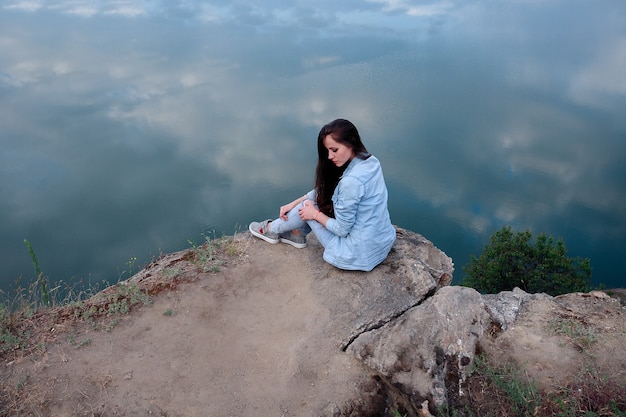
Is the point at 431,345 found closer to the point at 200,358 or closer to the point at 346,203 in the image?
the point at 346,203

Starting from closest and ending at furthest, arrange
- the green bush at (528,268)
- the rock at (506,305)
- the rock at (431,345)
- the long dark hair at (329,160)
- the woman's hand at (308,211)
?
1. the rock at (431,345)
2. the rock at (506,305)
3. the long dark hair at (329,160)
4. the woman's hand at (308,211)
5. the green bush at (528,268)

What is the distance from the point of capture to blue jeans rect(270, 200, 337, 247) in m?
5.86

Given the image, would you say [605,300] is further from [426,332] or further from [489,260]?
[489,260]

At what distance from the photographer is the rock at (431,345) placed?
171 inches

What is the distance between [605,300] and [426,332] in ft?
8.09

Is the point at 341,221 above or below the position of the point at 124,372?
above

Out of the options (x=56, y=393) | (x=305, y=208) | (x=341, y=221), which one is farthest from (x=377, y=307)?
(x=56, y=393)

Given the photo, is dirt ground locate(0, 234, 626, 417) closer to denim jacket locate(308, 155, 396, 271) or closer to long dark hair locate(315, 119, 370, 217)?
denim jacket locate(308, 155, 396, 271)

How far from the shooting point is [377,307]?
5.42 m

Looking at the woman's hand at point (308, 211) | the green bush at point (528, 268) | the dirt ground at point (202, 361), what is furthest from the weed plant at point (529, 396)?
the green bush at point (528, 268)

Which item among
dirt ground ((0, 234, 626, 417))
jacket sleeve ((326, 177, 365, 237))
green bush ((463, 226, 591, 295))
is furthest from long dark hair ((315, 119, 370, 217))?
green bush ((463, 226, 591, 295))

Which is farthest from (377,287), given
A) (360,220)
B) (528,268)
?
(528,268)

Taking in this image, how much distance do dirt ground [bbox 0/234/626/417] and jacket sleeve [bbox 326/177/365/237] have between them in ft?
2.58

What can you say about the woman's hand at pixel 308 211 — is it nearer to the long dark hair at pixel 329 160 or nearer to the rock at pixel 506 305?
the long dark hair at pixel 329 160
